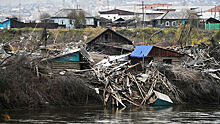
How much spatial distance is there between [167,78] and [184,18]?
5123 cm

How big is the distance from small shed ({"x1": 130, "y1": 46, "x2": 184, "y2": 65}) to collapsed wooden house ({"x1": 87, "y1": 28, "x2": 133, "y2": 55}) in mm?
7311

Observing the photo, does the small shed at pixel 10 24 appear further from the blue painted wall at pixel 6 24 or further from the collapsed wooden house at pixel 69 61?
the collapsed wooden house at pixel 69 61

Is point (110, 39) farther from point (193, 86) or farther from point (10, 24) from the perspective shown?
point (10, 24)

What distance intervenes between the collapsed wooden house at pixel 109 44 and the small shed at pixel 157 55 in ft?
24.0

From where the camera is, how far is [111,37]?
1718 inches

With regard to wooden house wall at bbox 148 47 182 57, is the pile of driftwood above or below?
below

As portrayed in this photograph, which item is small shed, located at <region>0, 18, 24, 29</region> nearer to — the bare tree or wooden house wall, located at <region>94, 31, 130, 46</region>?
the bare tree

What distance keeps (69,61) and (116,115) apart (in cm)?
769

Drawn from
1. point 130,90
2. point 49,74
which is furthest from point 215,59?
point 49,74

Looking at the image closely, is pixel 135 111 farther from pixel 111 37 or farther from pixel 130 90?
pixel 111 37

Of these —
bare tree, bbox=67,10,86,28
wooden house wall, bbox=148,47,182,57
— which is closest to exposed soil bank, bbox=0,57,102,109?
wooden house wall, bbox=148,47,182,57

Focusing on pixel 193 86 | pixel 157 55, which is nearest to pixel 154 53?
pixel 157 55

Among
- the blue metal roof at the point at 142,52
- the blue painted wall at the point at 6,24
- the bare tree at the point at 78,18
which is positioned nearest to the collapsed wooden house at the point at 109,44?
the blue metal roof at the point at 142,52

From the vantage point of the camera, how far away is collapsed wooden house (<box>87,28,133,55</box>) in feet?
134
